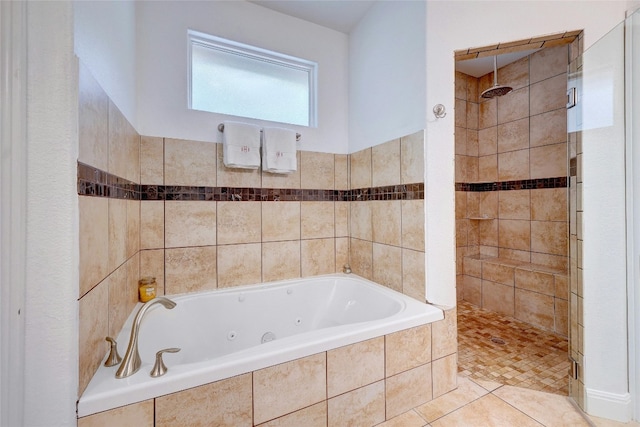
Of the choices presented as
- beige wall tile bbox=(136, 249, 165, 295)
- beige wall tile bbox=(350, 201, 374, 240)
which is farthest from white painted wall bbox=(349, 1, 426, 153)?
beige wall tile bbox=(136, 249, 165, 295)

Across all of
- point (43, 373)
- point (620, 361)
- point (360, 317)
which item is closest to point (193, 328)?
point (43, 373)

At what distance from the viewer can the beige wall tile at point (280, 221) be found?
79.6 inches

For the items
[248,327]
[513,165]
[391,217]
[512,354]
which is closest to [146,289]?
[248,327]

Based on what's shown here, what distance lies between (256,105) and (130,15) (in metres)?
0.86

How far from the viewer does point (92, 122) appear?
3.07 feet

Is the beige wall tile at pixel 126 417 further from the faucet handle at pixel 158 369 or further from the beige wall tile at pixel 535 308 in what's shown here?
the beige wall tile at pixel 535 308

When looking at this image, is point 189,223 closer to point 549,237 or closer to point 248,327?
point 248,327

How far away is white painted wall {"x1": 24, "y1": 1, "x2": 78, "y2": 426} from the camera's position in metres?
0.75

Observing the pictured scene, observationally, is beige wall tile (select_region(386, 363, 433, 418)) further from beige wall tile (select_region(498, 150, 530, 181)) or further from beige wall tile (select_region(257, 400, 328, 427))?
beige wall tile (select_region(498, 150, 530, 181))

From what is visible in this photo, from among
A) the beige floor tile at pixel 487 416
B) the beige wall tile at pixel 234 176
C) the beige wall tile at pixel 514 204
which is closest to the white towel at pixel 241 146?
the beige wall tile at pixel 234 176

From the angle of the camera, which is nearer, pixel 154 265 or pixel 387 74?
pixel 154 265

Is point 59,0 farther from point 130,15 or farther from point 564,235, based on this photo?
point 564,235

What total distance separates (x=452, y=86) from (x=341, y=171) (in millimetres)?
1021

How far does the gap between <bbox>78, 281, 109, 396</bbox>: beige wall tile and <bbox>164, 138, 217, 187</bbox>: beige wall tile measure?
34.6 inches
